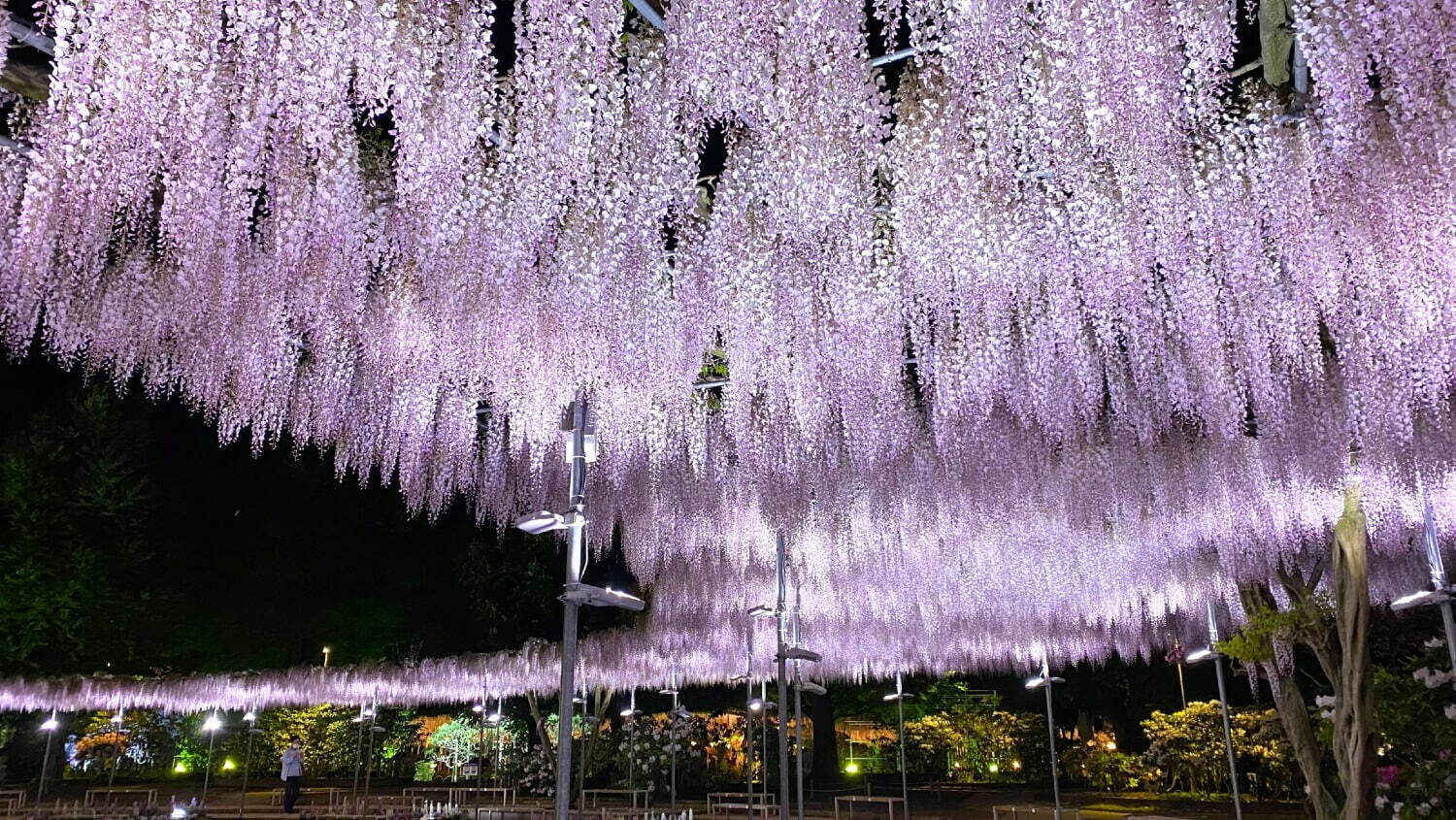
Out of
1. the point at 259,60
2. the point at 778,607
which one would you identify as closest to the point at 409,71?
the point at 259,60

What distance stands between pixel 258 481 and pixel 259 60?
34.3ft

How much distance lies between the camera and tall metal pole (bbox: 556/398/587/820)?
3723 millimetres

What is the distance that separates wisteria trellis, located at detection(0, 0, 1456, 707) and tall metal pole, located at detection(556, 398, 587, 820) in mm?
918

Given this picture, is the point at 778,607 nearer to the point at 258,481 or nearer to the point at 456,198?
the point at 456,198

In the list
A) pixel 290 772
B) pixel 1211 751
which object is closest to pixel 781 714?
pixel 290 772

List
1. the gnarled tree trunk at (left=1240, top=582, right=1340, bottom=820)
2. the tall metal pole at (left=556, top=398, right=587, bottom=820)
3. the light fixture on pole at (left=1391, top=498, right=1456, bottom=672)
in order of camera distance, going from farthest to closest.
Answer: the gnarled tree trunk at (left=1240, top=582, right=1340, bottom=820), the light fixture on pole at (left=1391, top=498, right=1456, bottom=672), the tall metal pole at (left=556, top=398, right=587, bottom=820)

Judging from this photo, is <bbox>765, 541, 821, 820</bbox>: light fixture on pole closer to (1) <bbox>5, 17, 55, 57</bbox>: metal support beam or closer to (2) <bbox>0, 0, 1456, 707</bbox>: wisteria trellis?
(2) <bbox>0, 0, 1456, 707</bbox>: wisteria trellis

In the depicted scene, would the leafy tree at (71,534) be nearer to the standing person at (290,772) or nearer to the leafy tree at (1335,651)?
the standing person at (290,772)

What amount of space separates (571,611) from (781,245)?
2130 millimetres

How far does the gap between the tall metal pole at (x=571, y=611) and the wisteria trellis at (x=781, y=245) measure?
3.01ft

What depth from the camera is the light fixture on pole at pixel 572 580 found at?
12.3ft

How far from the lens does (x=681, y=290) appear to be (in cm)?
527

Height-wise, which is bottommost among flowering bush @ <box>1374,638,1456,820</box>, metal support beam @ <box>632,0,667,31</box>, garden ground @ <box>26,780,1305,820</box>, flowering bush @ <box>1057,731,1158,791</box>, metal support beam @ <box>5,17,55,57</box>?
garden ground @ <box>26,780,1305,820</box>

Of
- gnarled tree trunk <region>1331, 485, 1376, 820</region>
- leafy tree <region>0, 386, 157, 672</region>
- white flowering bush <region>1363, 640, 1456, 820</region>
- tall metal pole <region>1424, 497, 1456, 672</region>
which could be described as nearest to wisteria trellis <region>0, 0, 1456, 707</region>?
gnarled tree trunk <region>1331, 485, 1376, 820</region>
